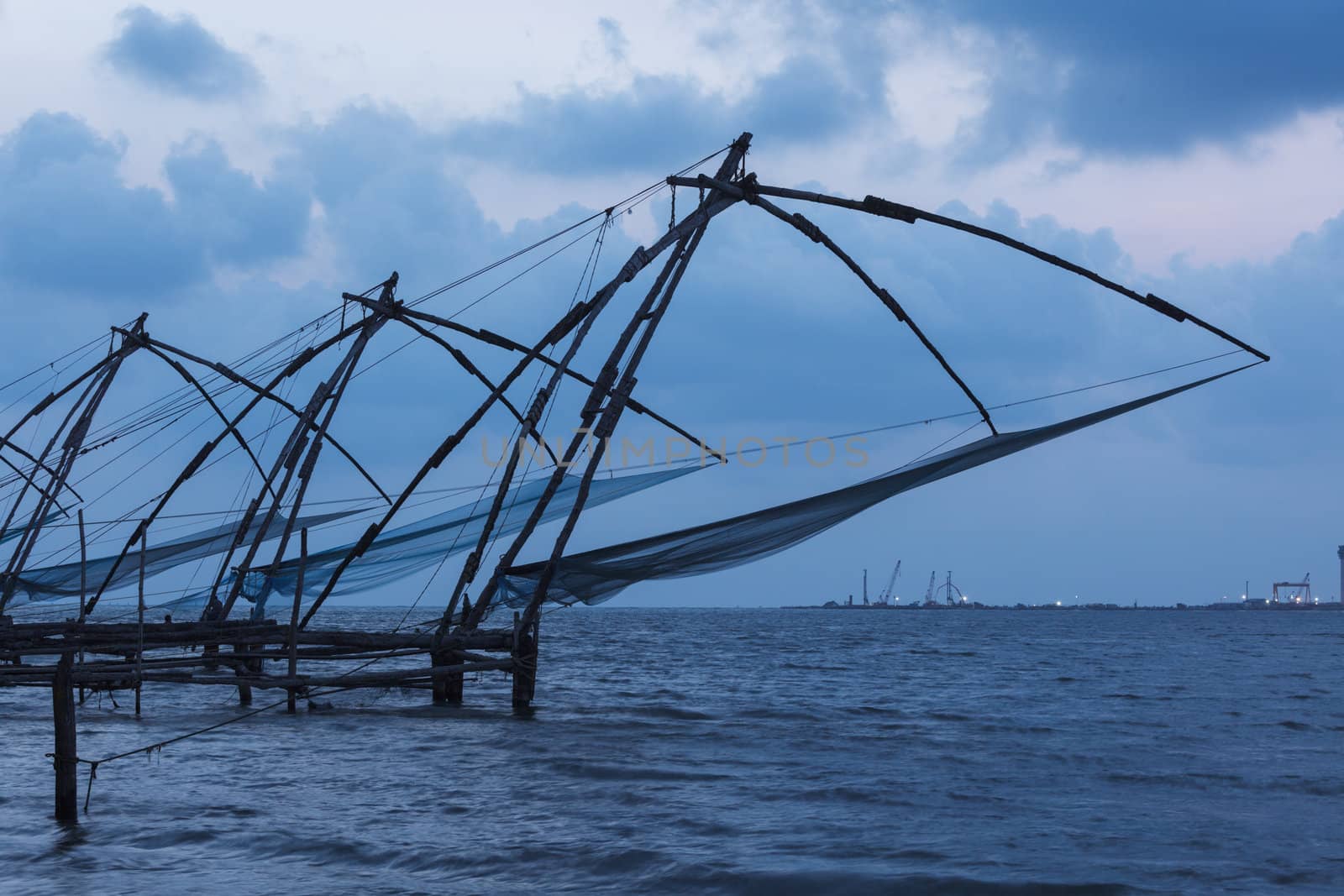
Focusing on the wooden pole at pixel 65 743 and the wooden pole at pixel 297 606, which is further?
the wooden pole at pixel 297 606

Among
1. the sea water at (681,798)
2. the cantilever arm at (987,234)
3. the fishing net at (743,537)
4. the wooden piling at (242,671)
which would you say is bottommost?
the sea water at (681,798)

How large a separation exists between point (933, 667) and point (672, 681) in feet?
33.2

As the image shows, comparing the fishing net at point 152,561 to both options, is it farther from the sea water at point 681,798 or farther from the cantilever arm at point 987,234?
the cantilever arm at point 987,234

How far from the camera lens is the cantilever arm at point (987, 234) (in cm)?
936

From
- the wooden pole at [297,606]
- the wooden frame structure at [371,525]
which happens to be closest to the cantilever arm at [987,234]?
the wooden frame structure at [371,525]

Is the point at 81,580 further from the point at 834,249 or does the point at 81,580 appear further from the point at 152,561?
the point at 834,249

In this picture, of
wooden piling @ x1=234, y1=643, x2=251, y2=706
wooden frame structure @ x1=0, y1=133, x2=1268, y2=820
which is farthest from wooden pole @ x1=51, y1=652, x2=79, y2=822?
wooden piling @ x1=234, y1=643, x2=251, y2=706

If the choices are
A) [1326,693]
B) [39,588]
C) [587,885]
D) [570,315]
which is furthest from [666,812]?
[1326,693]

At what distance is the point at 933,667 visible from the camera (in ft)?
105

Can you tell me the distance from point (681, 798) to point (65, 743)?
474 centimetres

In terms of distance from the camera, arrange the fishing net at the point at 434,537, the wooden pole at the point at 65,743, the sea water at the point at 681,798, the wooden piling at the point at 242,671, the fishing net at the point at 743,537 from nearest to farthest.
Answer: the sea water at the point at 681,798, the wooden pole at the point at 65,743, the fishing net at the point at 743,537, the fishing net at the point at 434,537, the wooden piling at the point at 242,671

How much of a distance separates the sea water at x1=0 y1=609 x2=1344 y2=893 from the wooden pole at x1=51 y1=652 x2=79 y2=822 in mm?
159

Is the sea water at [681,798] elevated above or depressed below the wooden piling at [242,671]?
below

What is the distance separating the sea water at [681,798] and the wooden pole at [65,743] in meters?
0.16
